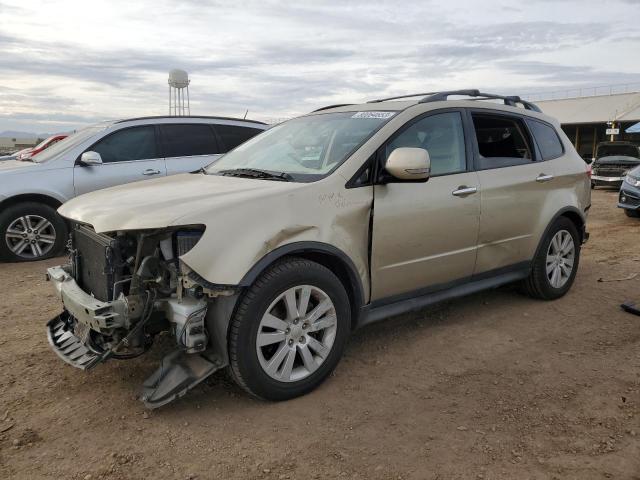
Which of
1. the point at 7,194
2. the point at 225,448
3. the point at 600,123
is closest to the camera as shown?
the point at 225,448

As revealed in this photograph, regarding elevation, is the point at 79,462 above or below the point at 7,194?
below

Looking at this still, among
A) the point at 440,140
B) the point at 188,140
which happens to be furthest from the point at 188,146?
the point at 440,140

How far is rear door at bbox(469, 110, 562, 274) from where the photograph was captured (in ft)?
13.9

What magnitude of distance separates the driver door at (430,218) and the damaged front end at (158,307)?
3.79 feet

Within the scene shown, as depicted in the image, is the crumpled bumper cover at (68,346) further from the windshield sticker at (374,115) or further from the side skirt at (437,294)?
the windshield sticker at (374,115)

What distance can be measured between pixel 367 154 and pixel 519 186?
162 centimetres

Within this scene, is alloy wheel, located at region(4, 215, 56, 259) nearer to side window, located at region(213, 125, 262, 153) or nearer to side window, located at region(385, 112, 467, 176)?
side window, located at region(213, 125, 262, 153)

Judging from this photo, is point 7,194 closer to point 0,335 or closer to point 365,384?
point 0,335

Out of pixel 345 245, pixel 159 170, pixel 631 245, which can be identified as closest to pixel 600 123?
pixel 631 245

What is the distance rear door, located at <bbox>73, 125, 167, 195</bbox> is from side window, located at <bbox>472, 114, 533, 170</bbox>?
14.7ft

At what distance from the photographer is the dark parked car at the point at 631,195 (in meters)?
10.0

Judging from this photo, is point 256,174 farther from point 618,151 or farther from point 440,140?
point 618,151

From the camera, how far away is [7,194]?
657 cm

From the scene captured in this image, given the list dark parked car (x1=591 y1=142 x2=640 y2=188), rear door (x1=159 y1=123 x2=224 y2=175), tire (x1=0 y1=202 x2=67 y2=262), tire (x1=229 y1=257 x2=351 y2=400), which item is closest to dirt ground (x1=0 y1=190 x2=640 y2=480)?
tire (x1=229 y1=257 x2=351 y2=400)
